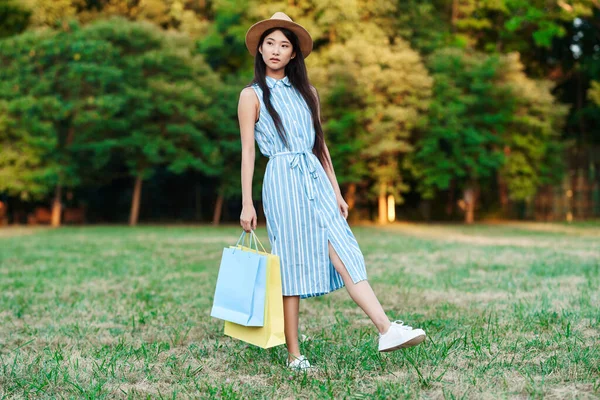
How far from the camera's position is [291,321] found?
3283 mm

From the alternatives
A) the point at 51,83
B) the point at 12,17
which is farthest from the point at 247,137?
the point at 12,17

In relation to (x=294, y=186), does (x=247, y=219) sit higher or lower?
lower

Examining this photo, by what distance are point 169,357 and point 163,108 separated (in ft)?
53.9

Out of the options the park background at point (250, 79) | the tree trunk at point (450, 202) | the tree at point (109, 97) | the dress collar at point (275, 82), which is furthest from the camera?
the tree trunk at point (450, 202)

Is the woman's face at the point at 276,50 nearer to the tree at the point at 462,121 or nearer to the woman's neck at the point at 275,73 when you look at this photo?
the woman's neck at the point at 275,73

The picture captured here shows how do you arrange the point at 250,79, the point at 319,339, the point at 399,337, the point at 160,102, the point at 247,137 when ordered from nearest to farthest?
the point at 399,337, the point at 247,137, the point at 319,339, the point at 160,102, the point at 250,79

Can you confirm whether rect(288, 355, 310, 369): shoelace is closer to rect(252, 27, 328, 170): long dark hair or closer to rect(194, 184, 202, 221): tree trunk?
rect(252, 27, 328, 170): long dark hair

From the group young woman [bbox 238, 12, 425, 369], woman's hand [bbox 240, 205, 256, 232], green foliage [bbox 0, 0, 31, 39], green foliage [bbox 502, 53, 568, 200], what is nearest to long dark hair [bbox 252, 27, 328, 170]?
young woman [bbox 238, 12, 425, 369]

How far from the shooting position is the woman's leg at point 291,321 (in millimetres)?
3266

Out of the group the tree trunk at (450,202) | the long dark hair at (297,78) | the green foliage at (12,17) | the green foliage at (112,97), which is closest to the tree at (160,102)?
the green foliage at (112,97)

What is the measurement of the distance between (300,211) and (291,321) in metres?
0.55

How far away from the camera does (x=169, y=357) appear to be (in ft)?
11.3

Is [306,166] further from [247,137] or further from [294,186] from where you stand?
[247,137]

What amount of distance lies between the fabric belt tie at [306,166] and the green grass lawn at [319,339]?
2.73 ft
